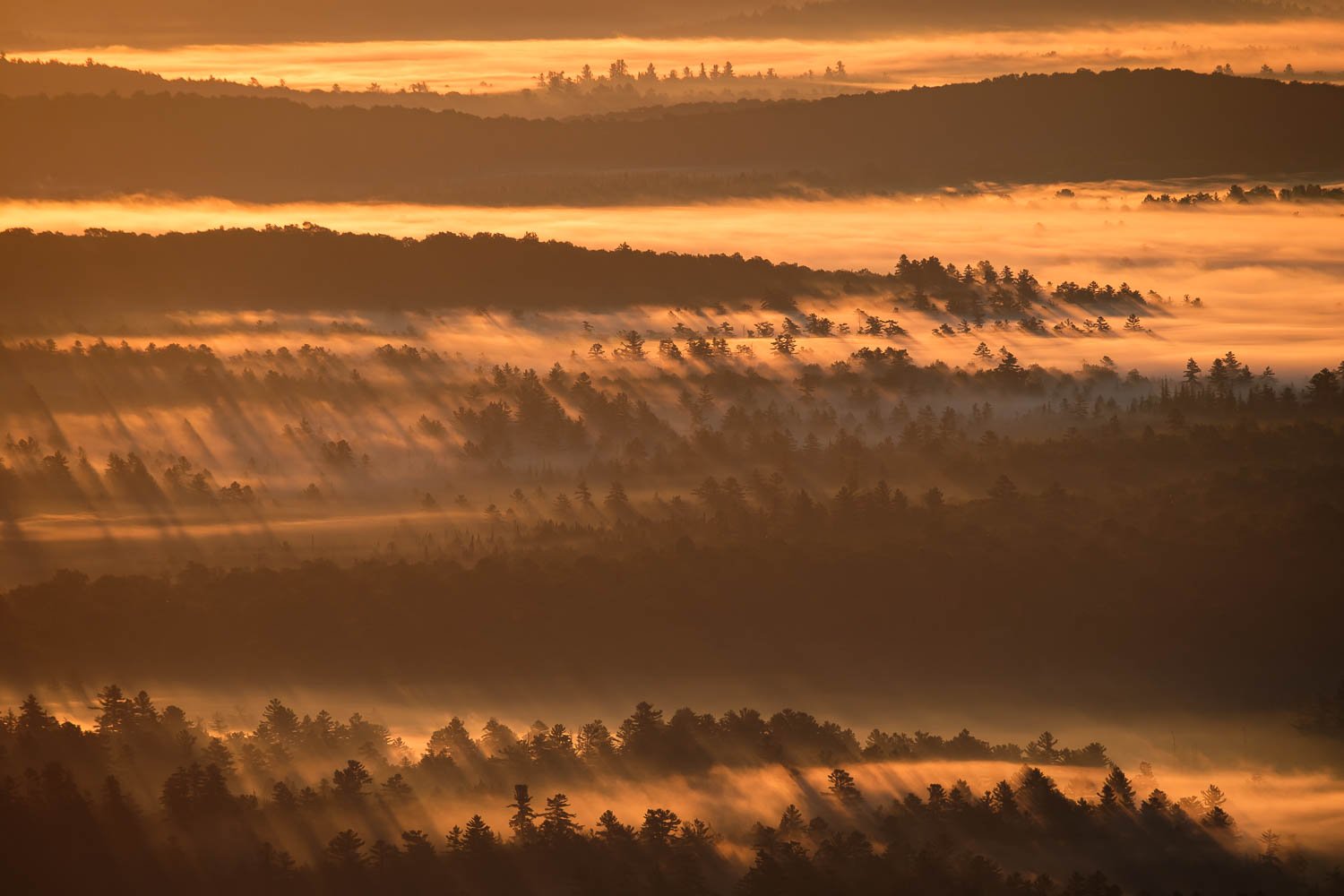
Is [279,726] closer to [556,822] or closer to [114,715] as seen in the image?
[114,715]

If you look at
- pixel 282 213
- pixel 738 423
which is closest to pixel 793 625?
pixel 738 423

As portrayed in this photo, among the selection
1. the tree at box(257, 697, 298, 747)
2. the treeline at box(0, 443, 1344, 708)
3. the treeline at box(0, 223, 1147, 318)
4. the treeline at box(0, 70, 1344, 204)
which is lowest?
the tree at box(257, 697, 298, 747)

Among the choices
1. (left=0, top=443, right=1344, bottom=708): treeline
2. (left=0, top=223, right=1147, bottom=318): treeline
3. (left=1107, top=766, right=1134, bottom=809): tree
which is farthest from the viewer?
(left=0, top=223, right=1147, bottom=318): treeline

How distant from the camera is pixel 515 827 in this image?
144ft

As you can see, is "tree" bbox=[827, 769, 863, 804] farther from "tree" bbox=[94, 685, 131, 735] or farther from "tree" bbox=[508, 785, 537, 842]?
"tree" bbox=[94, 685, 131, 735]

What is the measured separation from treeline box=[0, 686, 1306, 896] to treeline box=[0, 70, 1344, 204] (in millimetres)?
98165

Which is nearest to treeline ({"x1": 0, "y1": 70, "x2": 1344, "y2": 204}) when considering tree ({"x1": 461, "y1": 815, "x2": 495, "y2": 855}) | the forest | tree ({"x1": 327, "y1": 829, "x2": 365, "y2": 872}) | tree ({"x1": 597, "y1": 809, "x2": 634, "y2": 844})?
the forest

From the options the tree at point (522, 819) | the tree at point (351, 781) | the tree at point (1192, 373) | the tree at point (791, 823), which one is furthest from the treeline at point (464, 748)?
the tree at point (1192, 373)

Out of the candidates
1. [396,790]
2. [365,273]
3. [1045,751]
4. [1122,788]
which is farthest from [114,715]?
[365,273]

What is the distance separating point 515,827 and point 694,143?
4900 inches

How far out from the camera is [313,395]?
82500mm

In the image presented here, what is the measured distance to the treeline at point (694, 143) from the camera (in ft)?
478

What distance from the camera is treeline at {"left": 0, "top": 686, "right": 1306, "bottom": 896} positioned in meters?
42.7

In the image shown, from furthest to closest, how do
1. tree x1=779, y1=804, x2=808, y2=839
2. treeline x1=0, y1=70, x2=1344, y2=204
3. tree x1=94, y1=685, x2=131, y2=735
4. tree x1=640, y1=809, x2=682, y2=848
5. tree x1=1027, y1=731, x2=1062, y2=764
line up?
treeline x1=0, y1=70, x2=1344, y2=204 → tree x1=1027, y1=731, x2=1062, y2=764 → tree x1=94, y1=685, x2=131, y2=735 → tree x1=779, y1=804, x2=808, y2=839 → tree x1=640, y1=809, x2=682, y2=848
